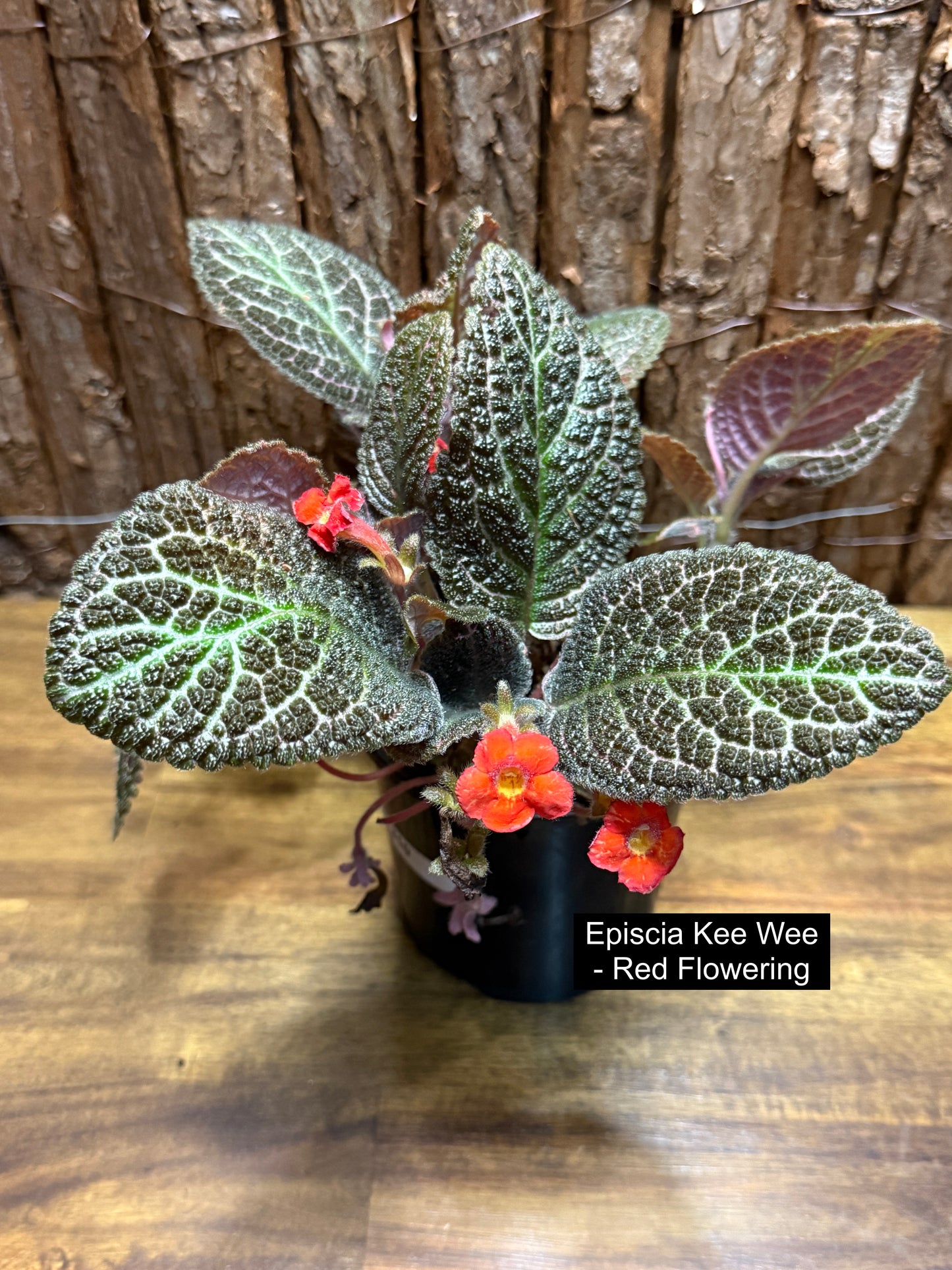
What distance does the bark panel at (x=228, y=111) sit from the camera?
0.72m

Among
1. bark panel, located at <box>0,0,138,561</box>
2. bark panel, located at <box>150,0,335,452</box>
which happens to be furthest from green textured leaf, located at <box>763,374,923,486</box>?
bark panel, located at <box>0,0,138,561</box>

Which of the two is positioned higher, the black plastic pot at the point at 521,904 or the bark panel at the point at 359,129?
the bark panel at the point at 359,129

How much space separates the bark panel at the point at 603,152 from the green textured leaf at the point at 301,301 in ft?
0.72

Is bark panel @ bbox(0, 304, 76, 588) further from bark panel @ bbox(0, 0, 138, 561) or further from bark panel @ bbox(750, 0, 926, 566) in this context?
bark panel @ bbox(750, 0, 926, 566)

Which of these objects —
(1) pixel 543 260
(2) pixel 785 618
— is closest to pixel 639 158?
(1) pixel 543 260

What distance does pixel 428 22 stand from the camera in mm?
718

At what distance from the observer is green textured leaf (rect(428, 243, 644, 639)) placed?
0.47 metres

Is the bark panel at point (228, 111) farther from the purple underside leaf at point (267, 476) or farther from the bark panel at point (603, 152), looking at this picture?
the purple underside leaf at point (267, 476)

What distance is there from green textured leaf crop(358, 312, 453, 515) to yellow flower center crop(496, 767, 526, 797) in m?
0.17

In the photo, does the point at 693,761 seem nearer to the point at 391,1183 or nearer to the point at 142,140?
the point at 391,1183

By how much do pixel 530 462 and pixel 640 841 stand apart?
20cm

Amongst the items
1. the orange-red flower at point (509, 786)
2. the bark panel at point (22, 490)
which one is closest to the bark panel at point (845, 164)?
the orange-red flower at point (509, 786)

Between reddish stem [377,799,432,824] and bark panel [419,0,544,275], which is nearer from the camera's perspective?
reddish stem [377,799,432,824]

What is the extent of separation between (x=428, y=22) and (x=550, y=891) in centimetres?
65
